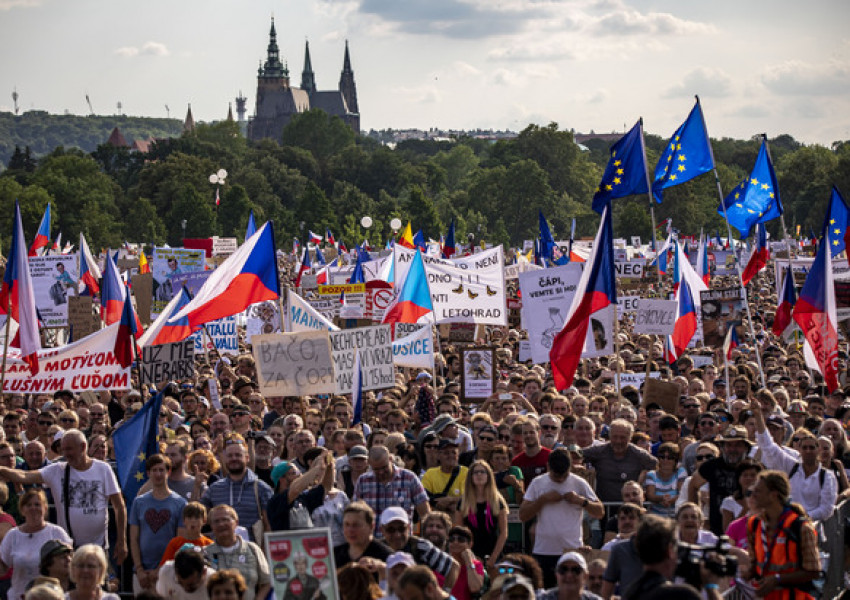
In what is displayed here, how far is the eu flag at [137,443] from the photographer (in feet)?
35.6

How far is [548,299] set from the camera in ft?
55.9

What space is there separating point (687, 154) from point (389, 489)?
999 centimetres

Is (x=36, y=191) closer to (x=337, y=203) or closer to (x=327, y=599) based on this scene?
(x=337, y=203)

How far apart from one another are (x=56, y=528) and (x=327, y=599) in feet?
8.42

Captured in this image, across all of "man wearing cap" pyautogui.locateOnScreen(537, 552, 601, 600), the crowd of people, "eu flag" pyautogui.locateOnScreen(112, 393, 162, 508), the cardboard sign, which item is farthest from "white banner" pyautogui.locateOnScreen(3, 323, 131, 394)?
"man wearing cap" pyautogui.locateOnScreen(537, 552, 601, 600)

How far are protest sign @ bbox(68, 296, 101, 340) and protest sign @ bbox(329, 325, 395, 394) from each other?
7.52m

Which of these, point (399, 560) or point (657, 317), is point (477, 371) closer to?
point (657, 317)

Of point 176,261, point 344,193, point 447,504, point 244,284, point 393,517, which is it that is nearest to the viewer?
point 393,517

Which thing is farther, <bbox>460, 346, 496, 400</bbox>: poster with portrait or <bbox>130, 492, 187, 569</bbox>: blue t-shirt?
<bbox>460, 346, 496, 400</bbox>: poster with portrait

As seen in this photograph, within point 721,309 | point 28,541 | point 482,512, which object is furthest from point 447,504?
point 721,309

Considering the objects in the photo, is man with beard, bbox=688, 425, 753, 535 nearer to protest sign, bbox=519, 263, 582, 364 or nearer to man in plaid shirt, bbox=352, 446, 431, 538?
man in plaid shirt, bbox=352, 446, 431, 538

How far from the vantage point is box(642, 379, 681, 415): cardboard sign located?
47.0 feet

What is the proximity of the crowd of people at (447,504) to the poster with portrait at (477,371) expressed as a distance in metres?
1.88

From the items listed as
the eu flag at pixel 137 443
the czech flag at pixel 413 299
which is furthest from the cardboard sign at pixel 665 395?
the eu flag at pixel 137 443
